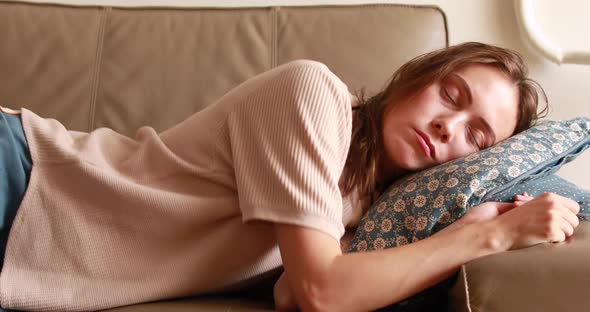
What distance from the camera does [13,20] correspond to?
55.2 inches

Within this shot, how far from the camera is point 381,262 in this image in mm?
782

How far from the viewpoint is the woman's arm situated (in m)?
0.77

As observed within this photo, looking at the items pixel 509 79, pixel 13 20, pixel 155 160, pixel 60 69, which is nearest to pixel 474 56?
pixel 509 79

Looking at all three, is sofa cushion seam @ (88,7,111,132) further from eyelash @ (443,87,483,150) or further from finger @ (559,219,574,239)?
finger @ (559,219,574,239)

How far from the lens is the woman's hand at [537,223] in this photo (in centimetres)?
79

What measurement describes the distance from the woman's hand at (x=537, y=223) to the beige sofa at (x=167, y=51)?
60 centimetres

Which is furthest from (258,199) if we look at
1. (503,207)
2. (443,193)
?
(503,207)

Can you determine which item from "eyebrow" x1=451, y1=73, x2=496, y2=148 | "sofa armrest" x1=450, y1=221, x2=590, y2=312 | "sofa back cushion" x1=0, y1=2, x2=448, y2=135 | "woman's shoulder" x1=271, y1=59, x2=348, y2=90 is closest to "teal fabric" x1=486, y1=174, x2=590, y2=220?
"eyebrow" x1=451, y1=73, x2=496, y2=148

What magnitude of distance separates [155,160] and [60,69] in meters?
0.56

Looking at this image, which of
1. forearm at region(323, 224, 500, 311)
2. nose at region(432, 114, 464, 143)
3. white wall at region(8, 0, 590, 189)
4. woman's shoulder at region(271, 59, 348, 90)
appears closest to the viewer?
forearm at region(323, 224, 500, 311)

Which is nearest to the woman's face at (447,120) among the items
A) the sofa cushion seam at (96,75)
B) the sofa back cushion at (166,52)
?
the sofa back cushion at (166,52)

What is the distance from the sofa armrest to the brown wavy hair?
1.08ft

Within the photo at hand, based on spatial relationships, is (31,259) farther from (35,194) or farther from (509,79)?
(509,79)

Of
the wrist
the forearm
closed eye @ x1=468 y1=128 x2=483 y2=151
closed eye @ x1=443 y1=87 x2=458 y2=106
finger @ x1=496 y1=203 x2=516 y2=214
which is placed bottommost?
the forearm
